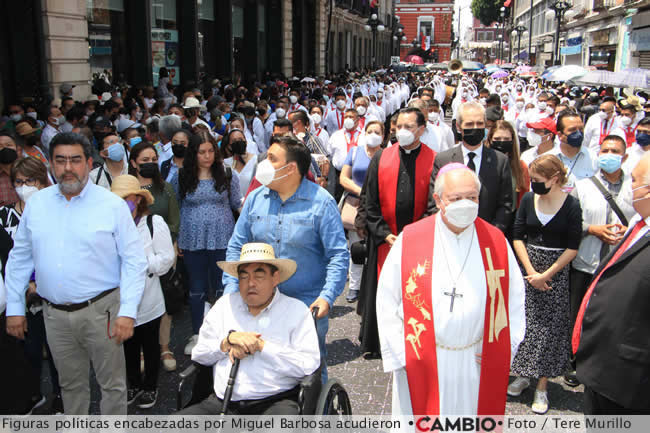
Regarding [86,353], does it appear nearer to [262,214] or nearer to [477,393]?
[262,214]

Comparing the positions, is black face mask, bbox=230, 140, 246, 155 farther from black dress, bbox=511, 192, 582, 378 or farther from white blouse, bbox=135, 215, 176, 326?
black dress, bbox=511, 192, 582, 378

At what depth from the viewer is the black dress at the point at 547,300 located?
4227mm

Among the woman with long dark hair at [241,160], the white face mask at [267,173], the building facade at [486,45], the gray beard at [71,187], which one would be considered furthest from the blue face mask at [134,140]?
the building facade at [486,45]

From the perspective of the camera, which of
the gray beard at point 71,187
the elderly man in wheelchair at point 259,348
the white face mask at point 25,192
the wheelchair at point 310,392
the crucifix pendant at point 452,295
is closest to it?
the crucifix pendant at point 452,295

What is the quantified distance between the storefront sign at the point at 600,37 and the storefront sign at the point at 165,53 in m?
27.6

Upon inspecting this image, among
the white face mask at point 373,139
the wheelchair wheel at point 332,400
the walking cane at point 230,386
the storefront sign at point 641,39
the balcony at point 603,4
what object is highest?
the balcony at point 603,4

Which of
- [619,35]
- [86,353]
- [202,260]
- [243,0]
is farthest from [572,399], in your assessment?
[619,35]

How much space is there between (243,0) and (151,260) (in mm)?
20807

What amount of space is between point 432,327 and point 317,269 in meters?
0.97

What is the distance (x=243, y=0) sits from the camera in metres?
23.0

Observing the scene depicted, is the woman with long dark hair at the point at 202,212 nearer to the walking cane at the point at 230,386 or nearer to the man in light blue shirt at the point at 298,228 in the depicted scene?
the man in light blue shirt at the point at 298,228

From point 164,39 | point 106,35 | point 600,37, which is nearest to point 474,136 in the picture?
point 106,35

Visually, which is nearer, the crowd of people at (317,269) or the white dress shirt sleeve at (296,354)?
the crowd of people at (317,269)

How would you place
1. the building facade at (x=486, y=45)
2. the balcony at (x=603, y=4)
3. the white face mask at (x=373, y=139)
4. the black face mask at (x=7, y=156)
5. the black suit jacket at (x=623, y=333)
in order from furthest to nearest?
the building facade at (x=486, y=45), the balcony at (x=603, y=4), the white face mask at (x=373, y=139), the black face mask at (x=7, y=156), the black suit jacket at (x=623, y=333)
